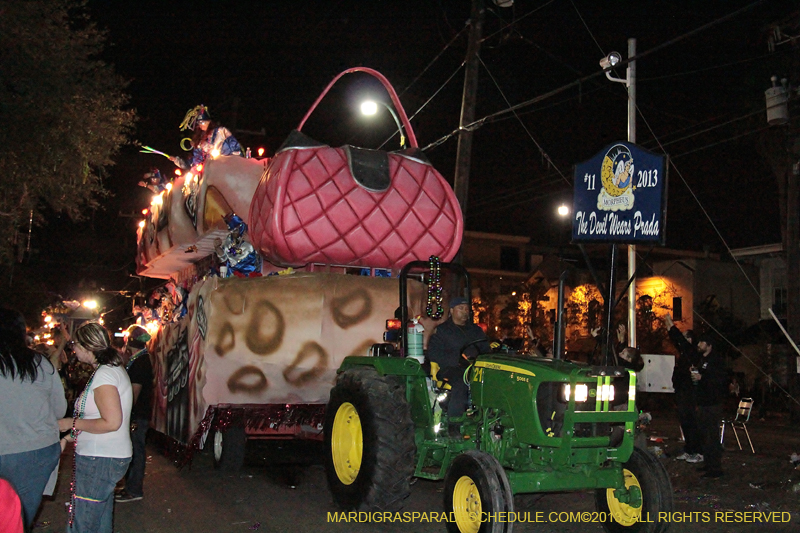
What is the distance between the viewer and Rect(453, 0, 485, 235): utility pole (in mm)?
13820

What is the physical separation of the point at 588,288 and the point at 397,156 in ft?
80.8

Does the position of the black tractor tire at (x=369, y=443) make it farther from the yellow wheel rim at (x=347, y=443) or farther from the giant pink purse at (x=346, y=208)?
the giant pink purse at (x=346, y=208)

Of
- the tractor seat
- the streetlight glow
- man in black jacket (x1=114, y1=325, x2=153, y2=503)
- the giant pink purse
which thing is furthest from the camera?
the streetlight glow

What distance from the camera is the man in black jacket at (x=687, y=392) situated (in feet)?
34.3

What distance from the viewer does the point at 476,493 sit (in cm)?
570

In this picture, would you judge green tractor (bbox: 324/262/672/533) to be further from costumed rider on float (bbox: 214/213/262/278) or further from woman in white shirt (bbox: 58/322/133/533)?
costumed rider on float (bbox: 214/213/262/278)

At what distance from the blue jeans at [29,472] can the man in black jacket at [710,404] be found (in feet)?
26.2

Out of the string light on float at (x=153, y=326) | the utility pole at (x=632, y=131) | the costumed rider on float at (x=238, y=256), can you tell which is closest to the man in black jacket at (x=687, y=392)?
the utility pole at (x=632, y=131)

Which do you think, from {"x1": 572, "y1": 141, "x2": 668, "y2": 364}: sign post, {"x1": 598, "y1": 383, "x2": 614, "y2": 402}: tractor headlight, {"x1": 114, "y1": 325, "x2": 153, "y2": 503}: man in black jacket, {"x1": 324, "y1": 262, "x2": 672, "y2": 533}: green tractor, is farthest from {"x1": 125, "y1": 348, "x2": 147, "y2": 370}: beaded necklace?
{"x1": 572, "y1": 141, "x2": 668, "y2": 364}: sign post

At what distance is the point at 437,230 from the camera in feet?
31.8

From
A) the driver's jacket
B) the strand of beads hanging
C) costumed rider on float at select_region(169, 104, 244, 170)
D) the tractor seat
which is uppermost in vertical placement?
costumed rider on float at select_region(169, 104, 244, 170)

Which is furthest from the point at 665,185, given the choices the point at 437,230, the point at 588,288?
the point at 588,288

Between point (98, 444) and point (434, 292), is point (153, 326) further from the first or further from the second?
point (98, 444)

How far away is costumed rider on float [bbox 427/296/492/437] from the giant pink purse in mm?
2481
